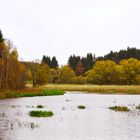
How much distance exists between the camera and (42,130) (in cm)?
3100

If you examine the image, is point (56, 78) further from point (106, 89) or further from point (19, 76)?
point (19, 76)

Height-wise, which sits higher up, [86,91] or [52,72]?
[52,72]

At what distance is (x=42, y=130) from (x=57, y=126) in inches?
111

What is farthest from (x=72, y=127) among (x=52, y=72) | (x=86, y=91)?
(x=52, y=72)

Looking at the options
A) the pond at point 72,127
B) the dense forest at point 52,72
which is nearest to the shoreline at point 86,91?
the dense forest at point 52,72

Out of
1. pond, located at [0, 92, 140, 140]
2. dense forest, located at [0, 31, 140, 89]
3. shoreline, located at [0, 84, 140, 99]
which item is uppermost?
dense forest, located at [0, 31, 140, 89]

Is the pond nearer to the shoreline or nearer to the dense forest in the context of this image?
the shoreline

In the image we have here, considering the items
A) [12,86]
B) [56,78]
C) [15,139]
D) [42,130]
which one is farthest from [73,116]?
[56,78]

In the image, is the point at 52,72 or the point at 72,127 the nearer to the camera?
the point at 72,127

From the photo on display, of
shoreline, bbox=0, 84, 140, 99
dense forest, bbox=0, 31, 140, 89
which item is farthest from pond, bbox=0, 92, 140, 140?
dense forest, bbox=0, 31, 140, 89

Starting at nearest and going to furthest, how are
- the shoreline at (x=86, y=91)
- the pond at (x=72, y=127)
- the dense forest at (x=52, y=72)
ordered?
the pond at (x=72, y=127) < the shoreline at (x=86, y=91) < the dense forest at (x=52, y=72)

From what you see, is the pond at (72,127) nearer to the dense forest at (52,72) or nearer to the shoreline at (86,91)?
the shoreline at (86,91)

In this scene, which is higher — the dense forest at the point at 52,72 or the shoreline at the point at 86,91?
the dense forest at the point at 52,72

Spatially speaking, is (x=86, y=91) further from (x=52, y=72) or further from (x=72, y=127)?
(x=72, y=127)
